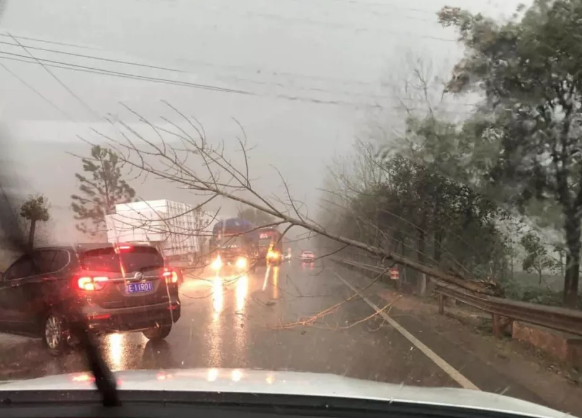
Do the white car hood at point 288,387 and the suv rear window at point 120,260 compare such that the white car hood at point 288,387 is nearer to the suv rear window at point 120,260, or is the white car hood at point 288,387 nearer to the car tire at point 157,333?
the suv rear window at point 120,260

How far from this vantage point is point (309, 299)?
53.6ft

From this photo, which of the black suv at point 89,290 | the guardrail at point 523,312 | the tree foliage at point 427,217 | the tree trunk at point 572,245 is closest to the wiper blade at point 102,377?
the black suv at point 89,290

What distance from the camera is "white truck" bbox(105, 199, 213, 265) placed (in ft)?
37.3

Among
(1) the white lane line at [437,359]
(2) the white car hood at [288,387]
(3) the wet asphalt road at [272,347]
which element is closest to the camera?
(2) the white car hood at [288,387]

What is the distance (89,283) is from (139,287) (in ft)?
2.44

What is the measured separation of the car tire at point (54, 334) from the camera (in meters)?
9.42

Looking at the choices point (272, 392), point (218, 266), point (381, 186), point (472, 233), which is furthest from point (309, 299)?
point (272, 392)

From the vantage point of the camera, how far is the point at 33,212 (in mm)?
11570

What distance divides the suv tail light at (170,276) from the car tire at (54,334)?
1677mm

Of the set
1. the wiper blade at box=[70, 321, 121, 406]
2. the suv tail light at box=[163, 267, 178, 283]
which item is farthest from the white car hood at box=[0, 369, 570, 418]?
the suv tail light at box=[163, 267, 178, 283]

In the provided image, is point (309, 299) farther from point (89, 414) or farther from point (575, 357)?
point (89, 414)

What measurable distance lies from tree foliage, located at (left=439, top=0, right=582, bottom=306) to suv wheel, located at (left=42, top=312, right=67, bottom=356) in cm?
1056

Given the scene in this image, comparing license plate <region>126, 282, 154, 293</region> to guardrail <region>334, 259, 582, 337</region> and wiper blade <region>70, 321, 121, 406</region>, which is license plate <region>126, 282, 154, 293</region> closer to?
wiper blade <region>70, 321, 121, 406</region>

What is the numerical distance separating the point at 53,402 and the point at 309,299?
13.4 metres
